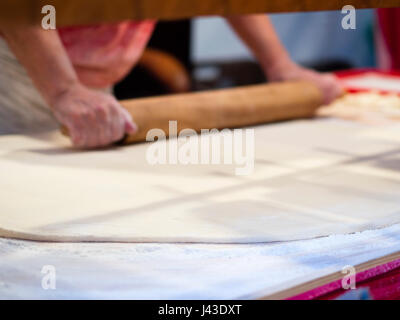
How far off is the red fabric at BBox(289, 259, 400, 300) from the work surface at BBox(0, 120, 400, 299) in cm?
2

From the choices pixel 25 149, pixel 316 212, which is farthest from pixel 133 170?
pixel 316 212

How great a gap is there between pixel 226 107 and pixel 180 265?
2.86 ft

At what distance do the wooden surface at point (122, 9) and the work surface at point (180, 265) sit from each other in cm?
→ 28

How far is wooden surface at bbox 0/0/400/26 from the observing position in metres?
0.53

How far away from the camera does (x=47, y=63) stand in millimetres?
1407

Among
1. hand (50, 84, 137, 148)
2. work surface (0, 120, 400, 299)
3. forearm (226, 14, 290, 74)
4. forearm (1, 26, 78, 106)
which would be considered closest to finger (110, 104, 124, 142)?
hand (50, 84, 137, 148)

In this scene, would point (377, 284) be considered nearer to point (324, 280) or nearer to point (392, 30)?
point (324, 280)

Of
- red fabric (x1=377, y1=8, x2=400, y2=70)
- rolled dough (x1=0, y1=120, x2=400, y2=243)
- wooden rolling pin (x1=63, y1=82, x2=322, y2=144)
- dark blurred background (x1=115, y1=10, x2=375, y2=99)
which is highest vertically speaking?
dark blurred background (x1=115, y1=10, x2=375, y2=99)

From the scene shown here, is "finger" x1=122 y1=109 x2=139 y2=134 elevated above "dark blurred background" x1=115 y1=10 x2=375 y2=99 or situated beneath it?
situated beneath

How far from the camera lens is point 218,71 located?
4109 millimetres

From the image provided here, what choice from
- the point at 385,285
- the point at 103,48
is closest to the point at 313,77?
the point at 103,48

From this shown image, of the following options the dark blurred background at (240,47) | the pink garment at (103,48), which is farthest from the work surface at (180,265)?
the dark blurred background at (240,47)

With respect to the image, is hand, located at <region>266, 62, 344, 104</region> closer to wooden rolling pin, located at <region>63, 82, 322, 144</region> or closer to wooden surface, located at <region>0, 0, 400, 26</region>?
wooden rolling pin, located at <region>63, 82, 322, 144</region>
